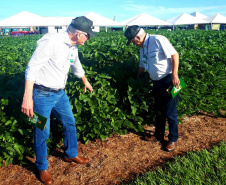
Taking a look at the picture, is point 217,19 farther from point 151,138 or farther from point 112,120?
point 112,120

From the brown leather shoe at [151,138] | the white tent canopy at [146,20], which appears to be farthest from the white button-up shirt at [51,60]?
the white tent canopy at [146,20]

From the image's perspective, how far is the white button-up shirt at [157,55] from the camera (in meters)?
3.23

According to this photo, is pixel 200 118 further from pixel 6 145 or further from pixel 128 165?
pixel 6 145

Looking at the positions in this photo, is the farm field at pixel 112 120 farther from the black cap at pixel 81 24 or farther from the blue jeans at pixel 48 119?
the black cap at pixel 81 24

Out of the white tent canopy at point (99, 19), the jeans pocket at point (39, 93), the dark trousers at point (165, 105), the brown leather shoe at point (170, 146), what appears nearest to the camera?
the jeans pocket at point (39, 93)

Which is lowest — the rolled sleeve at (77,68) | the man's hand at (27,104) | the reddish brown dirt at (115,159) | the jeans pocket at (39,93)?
the reddish brown dirt at (115,159)

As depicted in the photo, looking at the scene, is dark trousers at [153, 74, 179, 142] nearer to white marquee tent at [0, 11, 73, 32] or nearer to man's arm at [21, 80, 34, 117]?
man's arm at [21, 80, 34, 117]

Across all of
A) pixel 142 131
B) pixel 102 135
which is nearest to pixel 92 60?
pixel 102 135

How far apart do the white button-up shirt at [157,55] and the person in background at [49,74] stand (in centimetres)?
99

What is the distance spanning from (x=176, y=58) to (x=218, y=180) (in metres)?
1.61

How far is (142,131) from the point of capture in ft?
13.5

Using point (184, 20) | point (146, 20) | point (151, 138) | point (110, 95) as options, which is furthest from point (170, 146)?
point (184, 20)

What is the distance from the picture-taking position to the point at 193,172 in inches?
114

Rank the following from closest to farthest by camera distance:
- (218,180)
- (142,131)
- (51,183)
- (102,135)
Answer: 1. (218,180)
2. (51,183)
3. (102,135)
4. (142,131)
